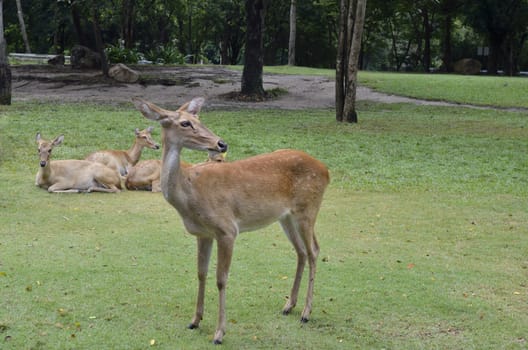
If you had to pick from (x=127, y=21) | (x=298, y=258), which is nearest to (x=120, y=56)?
(x=127, y=21)

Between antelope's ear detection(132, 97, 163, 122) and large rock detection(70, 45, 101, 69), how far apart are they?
91.0 feet

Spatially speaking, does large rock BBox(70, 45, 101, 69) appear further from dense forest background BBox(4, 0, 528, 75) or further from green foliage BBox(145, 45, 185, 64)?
green foliage BBox(145, 45, 185, 64)

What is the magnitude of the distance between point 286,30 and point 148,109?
5156 cm

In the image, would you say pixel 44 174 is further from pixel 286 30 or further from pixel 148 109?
pixel 286 30

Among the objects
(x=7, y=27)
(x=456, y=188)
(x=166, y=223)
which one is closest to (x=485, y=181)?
(x=456, y=188)

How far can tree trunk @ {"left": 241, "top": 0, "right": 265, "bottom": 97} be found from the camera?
2461 cm

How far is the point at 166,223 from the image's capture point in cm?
997

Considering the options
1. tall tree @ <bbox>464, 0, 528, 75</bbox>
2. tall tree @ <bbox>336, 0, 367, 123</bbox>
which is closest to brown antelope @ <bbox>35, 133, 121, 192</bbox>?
tall tree @ <bbox>336, 0, 367, 123</bbox>

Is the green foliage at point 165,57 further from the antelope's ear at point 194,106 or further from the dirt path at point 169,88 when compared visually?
the antelope's ear at point 194,106

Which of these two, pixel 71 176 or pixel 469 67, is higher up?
pixel 469 67

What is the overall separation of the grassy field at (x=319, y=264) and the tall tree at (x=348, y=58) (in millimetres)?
3797

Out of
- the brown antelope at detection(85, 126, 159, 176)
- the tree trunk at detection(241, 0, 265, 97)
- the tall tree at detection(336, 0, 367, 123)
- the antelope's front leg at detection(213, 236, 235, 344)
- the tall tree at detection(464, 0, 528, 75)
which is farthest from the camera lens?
the tall tree at detection(464, 0, 528, 75)

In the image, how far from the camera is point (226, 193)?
603 centimetres

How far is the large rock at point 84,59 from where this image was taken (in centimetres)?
3212
